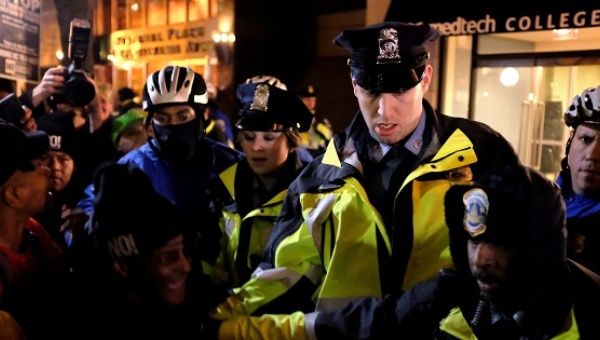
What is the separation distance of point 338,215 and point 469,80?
664cm

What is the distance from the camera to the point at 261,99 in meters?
3.87

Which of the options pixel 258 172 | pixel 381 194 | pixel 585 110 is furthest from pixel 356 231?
pixel 585 110

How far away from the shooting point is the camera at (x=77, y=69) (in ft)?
14.2

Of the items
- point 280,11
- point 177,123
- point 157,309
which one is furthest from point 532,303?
point 280,11

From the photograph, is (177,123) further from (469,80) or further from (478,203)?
(469,80)

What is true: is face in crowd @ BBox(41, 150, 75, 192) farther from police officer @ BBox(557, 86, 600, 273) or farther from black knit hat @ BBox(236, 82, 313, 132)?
police officer @ BBox(557, 86, 600, 273)

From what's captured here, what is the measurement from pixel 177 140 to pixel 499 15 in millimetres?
4905

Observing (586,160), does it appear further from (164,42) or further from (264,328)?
(164,42)

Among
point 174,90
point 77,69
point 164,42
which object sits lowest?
point 174,90

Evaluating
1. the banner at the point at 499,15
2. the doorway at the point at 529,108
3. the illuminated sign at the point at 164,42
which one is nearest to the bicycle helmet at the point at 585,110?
the banner at the point at 499,15

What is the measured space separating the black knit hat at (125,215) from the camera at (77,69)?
256cm

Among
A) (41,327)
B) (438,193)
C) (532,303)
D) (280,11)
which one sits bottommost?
(41,327)

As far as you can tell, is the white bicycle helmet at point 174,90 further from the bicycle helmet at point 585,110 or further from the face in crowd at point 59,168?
the bicycle helmet at point 585,110

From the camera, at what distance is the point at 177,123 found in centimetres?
394
